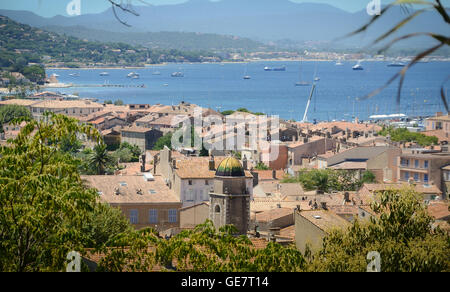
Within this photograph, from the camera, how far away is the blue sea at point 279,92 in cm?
9062

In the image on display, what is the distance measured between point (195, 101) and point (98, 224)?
87.2 meters

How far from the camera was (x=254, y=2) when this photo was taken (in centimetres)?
13600

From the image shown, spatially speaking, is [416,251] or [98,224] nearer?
[416,251]

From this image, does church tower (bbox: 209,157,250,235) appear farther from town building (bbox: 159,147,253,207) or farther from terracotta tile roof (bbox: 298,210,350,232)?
town building (bbox: 159,147,253,207)

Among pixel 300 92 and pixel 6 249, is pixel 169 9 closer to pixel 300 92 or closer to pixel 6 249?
pixel 300 92

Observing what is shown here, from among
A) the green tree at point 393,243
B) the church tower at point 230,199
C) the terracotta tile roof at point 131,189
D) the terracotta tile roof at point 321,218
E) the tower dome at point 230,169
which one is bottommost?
the terracotta tile roof at point 131,189

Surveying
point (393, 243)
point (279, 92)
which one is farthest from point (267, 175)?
point (279, 92)

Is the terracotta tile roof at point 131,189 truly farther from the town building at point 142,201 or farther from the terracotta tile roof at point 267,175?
the terracotta tile roof at point 267,175

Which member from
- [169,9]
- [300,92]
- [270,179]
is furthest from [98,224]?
[169,9]

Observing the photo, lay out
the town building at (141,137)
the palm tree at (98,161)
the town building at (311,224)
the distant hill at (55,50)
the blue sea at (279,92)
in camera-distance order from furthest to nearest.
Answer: the distant hill at (55,50) → the blue sea at (279,92) → the town building at (141,137) → the palm tree at (98,161) → the town building at (311,224)

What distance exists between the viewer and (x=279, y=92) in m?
124

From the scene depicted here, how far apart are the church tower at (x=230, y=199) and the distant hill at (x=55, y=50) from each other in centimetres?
6817

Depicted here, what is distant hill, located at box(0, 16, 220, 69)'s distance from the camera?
108 metres

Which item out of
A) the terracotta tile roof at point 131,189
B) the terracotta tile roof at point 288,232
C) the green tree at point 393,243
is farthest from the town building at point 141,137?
the green tree at point 393,243
